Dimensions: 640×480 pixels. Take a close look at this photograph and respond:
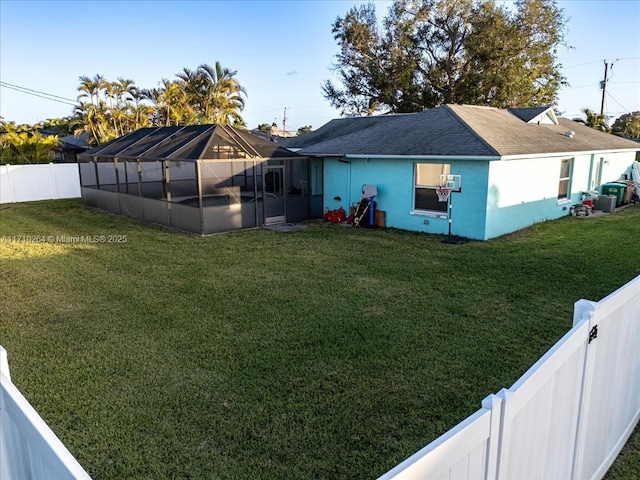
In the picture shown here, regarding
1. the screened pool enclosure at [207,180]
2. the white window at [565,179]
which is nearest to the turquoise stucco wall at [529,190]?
the white window at [565,179]

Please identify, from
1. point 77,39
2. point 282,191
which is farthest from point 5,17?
point 282,191

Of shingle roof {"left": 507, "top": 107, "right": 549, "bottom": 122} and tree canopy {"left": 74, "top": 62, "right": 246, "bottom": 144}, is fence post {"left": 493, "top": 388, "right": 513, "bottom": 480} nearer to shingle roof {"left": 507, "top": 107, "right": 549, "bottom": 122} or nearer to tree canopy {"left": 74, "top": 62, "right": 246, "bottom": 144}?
shingle roof {"left": 507, "top": 107, "right": 549, "bottom": 122}

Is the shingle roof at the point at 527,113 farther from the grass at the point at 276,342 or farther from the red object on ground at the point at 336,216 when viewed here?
the red object on ground at the point at 336,216

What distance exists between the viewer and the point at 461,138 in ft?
39.5

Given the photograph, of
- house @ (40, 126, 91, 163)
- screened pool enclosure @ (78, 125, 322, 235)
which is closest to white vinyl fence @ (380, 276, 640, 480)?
screened pool enclosure @ (78, 125, 322, 235)

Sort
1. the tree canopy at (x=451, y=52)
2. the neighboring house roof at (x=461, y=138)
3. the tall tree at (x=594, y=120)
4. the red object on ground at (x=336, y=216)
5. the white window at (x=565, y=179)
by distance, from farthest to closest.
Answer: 1. the tall tree at (x=594, y=120)
2. the tree canopy at (x=451, y=52)
3. the white window at (x=565, y=179)
4. the red object on ground at (x=336, y=216)
5. the neighboring house roof at (x=461, y=138)

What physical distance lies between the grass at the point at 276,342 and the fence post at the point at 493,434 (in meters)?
1.52

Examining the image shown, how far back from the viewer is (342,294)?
718 centimetres

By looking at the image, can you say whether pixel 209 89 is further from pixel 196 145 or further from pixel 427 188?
pixel 427 188

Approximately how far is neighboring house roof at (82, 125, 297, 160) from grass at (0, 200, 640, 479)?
3.14 metres

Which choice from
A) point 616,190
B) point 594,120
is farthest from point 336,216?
point 594,120

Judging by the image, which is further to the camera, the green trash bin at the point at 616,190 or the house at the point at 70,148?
the house at the point at 70,148

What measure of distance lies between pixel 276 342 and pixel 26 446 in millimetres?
3458

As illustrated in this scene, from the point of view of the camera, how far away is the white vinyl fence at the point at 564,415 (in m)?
1.73
